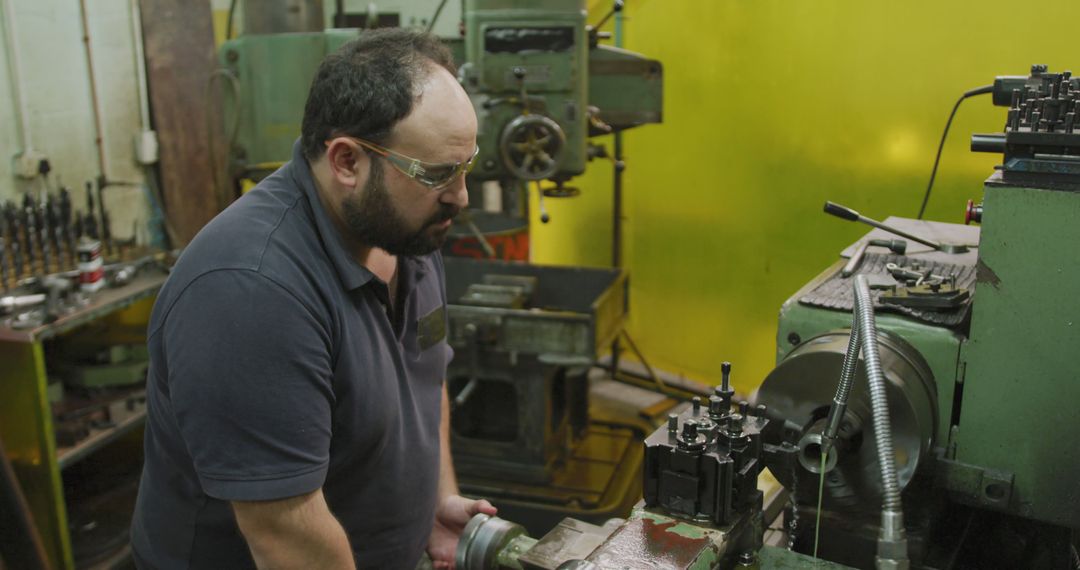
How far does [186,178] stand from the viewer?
2779 millimetres

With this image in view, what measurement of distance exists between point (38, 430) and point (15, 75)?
3.29ft

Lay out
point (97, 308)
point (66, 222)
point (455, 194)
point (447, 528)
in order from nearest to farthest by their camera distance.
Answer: point (455, 194)
point (447, 528)
point (97, 308)
point (66, 222)

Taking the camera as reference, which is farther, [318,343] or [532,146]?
[532,146]

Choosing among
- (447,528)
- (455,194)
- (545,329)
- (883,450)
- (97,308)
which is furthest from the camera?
(545,329)

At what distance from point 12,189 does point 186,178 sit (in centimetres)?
53

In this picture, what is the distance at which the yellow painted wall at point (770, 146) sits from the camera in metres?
2.25

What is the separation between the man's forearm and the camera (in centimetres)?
92

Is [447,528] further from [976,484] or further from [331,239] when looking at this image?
[976,484]

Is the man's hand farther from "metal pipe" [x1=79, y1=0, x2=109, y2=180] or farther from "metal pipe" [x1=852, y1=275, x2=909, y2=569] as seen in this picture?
"metal pipe" [x1=79, y1=0, x2=109, y2=180]

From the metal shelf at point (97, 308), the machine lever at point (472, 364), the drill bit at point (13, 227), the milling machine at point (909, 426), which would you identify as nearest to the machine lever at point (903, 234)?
the milling machine at point (909, 426)

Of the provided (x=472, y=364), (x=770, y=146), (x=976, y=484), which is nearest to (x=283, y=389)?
(x=976, y=484)

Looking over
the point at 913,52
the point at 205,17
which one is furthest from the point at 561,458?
the point at 205,17

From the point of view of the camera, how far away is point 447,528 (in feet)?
4.42

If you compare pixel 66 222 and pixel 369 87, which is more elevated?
pixel 369 87
